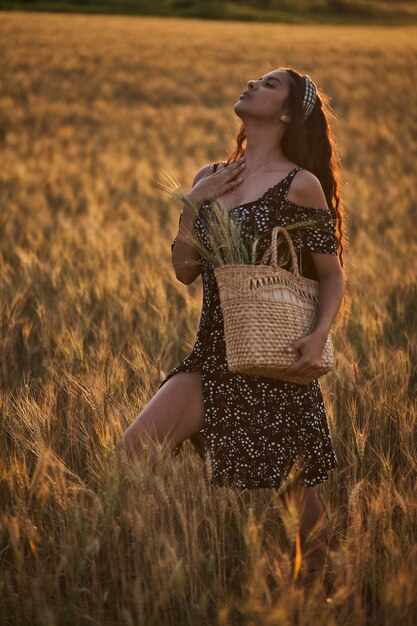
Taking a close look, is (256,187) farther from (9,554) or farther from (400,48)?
(400,48)

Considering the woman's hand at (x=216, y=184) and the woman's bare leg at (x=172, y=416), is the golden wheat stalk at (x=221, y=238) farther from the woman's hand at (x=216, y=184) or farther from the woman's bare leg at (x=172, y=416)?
the woman's bare leg at (x=172, y=416)

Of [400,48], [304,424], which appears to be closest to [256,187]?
[304,424]

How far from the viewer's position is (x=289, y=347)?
2057 millimetres

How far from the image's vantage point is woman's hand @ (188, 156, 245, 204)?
228 cm

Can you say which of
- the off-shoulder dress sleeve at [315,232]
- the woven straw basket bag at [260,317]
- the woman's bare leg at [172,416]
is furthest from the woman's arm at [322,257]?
the woman's bare leg at [172,416]

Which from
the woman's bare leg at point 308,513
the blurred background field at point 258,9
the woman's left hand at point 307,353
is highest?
the blurred background field at point 258,9

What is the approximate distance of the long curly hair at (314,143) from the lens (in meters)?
2.31

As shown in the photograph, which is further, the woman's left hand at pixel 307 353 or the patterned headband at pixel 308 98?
the patterned headband at pixel 308 98

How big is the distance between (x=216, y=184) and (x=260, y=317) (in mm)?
459

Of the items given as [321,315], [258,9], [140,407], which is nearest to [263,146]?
[321,315]

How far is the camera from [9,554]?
213 centimetres

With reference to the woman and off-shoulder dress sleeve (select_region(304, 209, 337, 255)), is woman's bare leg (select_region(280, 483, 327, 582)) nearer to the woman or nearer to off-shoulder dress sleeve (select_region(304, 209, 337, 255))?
the woman

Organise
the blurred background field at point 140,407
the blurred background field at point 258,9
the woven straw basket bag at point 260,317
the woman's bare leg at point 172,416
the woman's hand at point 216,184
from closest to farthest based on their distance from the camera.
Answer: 1. the blurred background field at point 140,407
2. the woven straw basket bag at point 260,317
3. the woman's bare leg at point 172,416
4. the woman's hand at point 216,184
5. the blurred background field at point 258,9

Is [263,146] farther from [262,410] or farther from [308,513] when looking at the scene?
[308,513]
